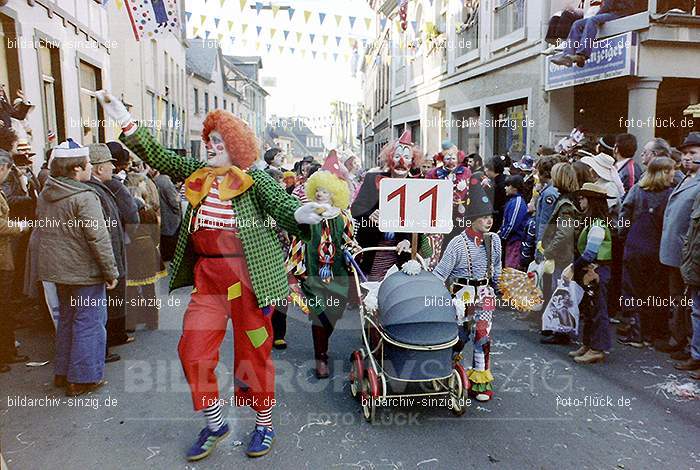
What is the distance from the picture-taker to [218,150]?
136 inches

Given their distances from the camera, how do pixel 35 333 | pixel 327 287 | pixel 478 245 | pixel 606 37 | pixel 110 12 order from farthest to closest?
pixel 110 12
pixel 606 37
pixel 35 333
pixel 327 287
pixel 478 245

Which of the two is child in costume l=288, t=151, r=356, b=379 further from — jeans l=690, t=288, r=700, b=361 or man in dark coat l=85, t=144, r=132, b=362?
jeans l=690, t=288, r=700, b=361

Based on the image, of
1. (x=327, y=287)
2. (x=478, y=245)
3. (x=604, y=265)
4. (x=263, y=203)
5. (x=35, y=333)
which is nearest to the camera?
(x=263, y=203)

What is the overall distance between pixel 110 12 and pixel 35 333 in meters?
10.3

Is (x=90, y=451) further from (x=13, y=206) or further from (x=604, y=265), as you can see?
(x=604, y=265)

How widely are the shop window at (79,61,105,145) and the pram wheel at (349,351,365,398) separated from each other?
8.72 metres

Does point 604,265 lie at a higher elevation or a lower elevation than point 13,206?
lower

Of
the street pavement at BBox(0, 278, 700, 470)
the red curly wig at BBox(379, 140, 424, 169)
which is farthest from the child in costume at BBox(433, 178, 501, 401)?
the red curly wig at BBox(379, 140, 424, 169)

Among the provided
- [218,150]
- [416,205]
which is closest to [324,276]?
[416,205]

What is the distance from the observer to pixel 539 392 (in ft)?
14.8

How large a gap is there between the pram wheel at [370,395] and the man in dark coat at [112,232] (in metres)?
2.64

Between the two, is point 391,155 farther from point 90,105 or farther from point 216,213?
point 90,105

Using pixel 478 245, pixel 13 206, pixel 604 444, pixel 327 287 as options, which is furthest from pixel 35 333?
pixel 604 444

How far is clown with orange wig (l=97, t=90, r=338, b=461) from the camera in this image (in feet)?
11.1
